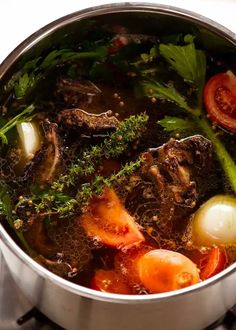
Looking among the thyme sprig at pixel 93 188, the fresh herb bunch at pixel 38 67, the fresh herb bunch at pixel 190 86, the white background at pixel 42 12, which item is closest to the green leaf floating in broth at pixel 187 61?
the fresh herb bunch at pixel 190 86

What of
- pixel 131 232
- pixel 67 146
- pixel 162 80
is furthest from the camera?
pixel 162 80

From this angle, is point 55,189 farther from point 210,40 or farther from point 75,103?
point 210,40

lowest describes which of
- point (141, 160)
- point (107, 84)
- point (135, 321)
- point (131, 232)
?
point (135, 321)

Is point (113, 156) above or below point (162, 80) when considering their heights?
below

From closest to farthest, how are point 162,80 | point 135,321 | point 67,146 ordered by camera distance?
point 135,321, point 67,146, point 162,80

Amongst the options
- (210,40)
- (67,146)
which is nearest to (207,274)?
(67,146)

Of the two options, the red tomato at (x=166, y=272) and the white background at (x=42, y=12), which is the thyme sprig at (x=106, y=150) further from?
the white background at (x=42, y=12)

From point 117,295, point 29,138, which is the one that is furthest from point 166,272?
point 29,138
